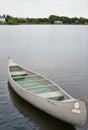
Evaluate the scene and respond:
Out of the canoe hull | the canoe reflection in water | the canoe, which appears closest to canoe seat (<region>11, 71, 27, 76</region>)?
the canoe

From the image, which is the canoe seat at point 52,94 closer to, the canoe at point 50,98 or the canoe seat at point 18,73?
the canoe at point 50,98

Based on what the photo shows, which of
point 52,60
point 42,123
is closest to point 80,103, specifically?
point 42,123

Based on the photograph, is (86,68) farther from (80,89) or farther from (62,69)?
(80,89)

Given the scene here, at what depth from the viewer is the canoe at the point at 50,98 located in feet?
53.0

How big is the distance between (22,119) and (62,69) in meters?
16.3

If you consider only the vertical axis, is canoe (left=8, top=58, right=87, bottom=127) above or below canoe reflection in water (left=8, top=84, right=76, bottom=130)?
above

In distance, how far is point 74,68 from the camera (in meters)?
35.3

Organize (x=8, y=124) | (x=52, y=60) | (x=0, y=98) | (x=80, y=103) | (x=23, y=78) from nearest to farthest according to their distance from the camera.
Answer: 1. (x=80, y=103)
2. (x=8, y=124)
3. (x=0, y=98)
4. (x=23, y=78)
5. (x=52, y=60)

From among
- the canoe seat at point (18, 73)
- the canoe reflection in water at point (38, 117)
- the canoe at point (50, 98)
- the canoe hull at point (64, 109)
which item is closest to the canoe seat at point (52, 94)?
the canoe at point (50, 98)

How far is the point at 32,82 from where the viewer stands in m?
24.3

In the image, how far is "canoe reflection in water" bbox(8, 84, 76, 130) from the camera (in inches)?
703

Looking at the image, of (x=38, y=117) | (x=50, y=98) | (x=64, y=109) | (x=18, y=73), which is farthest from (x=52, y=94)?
(x=18, y=73)

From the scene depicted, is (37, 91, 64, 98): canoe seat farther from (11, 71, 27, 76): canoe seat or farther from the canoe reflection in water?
(11, 71, 27, 76): canoe seat

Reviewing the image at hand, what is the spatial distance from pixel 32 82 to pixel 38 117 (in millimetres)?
5533
